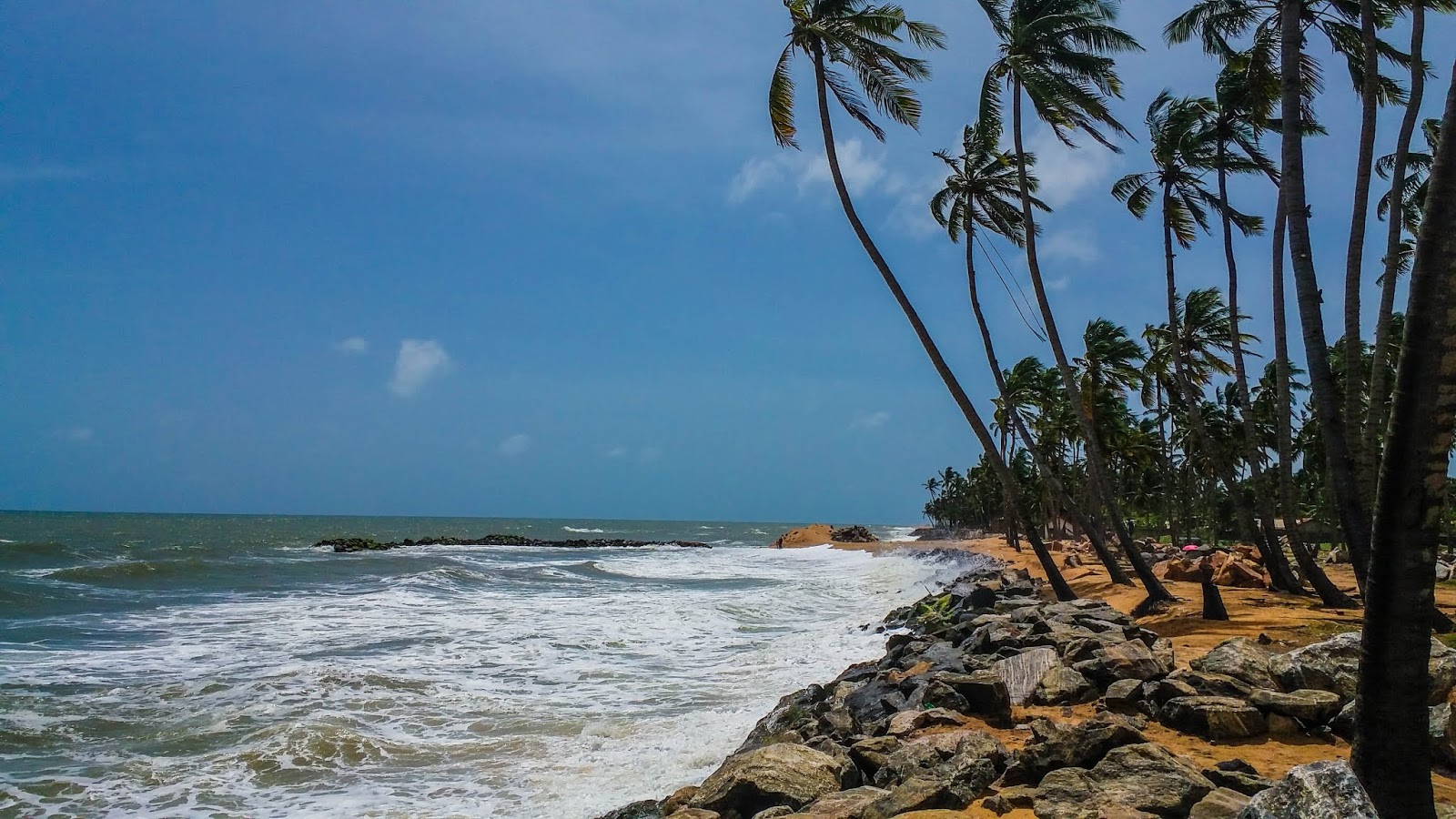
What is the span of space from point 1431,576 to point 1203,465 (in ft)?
144

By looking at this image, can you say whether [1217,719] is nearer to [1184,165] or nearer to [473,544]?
[1184,165]

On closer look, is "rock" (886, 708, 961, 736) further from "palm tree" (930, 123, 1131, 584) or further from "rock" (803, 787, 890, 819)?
"palm tree" (930, 123, 1131, 584)

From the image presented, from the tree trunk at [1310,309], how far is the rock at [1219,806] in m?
7.09

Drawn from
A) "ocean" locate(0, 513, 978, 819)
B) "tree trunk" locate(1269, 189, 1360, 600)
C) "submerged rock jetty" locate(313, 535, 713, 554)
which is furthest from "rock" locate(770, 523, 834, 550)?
"tree trunk" locate(1269, 189, 1360, 600)

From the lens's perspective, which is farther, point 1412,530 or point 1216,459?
point 1216,459

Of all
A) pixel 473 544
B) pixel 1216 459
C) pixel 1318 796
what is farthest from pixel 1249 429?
pixel 473 544

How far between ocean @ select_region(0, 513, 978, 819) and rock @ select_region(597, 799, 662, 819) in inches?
15.4

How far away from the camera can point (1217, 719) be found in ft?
19.7

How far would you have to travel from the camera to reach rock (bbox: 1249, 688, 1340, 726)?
595 centimetres

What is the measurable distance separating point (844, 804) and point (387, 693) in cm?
771

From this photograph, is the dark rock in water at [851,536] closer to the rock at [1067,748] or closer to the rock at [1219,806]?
the rock at [1067,748]

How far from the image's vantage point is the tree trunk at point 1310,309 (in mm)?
9859

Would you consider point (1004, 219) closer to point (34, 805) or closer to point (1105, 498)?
point (1105, 498)

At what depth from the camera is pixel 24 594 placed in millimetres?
22094
